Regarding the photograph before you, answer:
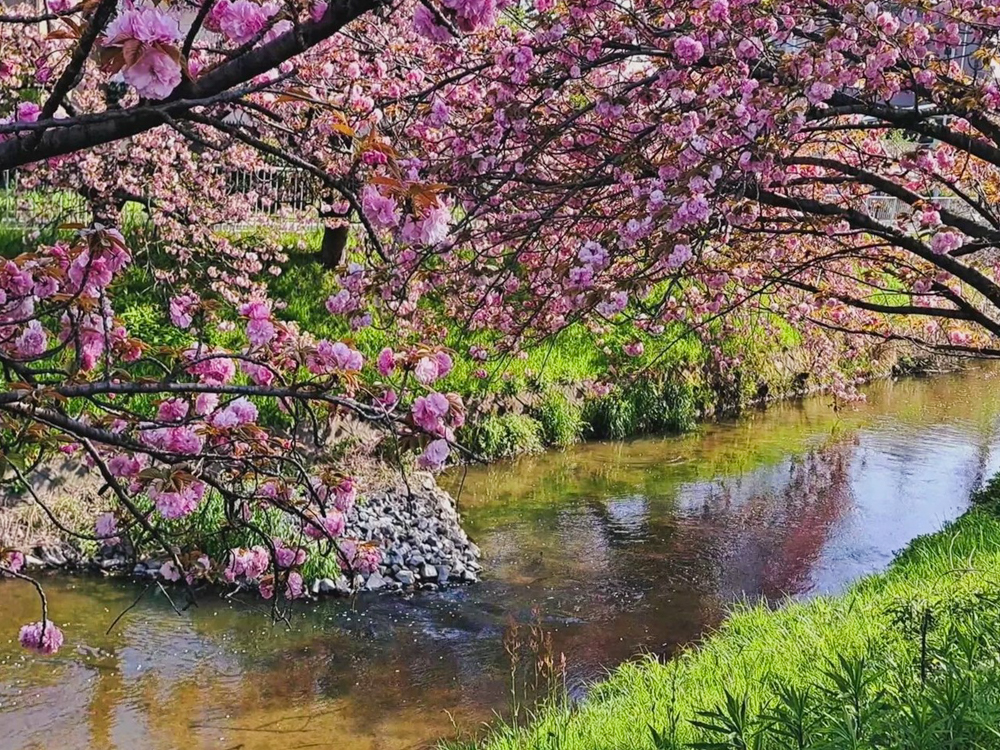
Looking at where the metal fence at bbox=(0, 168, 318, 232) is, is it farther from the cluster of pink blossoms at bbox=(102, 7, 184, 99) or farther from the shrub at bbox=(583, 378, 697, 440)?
the cluster of pink blossoms at bbox=(102, 7, 184, 99)

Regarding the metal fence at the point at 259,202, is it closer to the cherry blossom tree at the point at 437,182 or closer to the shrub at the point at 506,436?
the cherry blossom tree at the point at 437,182

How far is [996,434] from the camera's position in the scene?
12625 millimetres

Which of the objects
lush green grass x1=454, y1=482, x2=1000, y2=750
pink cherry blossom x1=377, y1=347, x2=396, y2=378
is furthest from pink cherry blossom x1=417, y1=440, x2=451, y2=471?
lush green grass x1=454, y1=482, x2=1000, y2=750

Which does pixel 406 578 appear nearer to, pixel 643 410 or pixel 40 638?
pixel 40 638

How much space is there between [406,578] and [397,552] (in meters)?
0.35

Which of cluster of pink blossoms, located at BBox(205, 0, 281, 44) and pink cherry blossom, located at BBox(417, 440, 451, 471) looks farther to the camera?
pink cherry blossom, located at BBox(417, 440, 451, 471)

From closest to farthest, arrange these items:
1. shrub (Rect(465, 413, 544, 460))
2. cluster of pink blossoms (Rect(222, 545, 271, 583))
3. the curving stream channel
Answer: cluster of pink blossoms (Rect(222, 545, 271, 583))
the curving stream channel
shrub (Rect(465, 413, 544, 460))

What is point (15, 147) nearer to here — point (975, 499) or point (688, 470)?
point (975, 499)

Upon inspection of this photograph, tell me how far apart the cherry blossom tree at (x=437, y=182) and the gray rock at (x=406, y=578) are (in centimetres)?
107

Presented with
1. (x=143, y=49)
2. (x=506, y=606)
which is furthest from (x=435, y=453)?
(x=506, y=606)

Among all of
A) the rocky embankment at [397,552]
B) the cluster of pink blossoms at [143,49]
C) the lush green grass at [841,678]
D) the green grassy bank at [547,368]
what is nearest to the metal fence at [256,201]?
the green grassy bank at [547,368]

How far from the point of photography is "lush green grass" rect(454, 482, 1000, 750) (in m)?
2.24

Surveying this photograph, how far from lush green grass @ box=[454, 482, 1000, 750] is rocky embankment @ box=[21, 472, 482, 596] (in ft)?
6.82

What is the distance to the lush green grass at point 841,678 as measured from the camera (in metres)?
2.24
